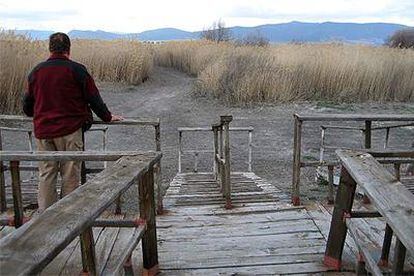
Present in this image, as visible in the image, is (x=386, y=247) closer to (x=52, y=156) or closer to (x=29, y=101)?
(x=52, y=156)

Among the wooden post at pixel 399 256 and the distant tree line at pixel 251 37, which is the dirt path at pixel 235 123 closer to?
the wooden post at pixel 399 256

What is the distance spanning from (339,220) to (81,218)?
1943mm

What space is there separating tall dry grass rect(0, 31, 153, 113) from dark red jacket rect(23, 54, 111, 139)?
7121 mm

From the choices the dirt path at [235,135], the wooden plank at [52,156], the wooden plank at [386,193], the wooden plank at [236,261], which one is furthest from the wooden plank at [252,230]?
the dirt path at [235,135]

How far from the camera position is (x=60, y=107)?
3830 millimetres

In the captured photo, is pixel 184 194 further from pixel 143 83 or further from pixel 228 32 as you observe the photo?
pixel 228 32

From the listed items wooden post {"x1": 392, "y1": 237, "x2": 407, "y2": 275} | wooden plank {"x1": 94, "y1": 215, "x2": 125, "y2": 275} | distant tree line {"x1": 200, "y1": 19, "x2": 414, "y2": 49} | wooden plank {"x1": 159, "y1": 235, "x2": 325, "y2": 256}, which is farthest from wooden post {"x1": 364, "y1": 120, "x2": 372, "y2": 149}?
distant tree line {"x1": 200, "y1": 19, "x2": 414, "y2": 49}

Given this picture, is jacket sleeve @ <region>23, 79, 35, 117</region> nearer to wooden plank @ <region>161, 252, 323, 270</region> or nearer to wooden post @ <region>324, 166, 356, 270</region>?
wooden plank @ <region>161, 252, 323, 270</region>

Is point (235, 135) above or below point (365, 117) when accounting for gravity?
below

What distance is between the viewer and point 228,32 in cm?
3444

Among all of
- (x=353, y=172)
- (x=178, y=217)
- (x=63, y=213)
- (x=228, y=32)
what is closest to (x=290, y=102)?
(x=178, y=217)

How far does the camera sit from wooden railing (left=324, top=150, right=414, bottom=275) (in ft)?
6.59

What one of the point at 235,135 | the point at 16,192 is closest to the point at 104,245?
the point at 16,192

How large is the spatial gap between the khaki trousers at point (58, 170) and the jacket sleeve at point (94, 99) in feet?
0.73
